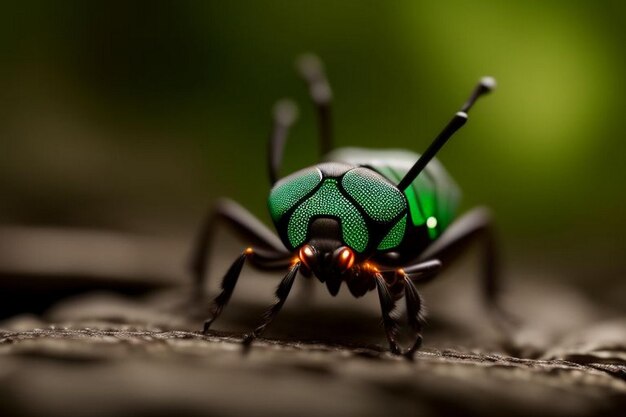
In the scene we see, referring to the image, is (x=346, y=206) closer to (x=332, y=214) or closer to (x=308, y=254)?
(x=332, y=214)

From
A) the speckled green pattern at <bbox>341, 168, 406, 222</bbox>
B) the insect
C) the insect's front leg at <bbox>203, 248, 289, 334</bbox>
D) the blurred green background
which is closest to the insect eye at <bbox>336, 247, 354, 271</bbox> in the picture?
the insect

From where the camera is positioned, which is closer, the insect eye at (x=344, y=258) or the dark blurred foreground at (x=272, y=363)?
the dark blurred foreground at (x=272, y=363)

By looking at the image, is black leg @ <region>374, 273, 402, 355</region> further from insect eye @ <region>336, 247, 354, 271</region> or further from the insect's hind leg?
the insect's hind leg

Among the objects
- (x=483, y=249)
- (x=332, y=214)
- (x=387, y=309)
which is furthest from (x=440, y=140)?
(x=483, y=249)

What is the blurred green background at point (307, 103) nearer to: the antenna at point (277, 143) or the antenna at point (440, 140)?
the antenna at point (277, 143)

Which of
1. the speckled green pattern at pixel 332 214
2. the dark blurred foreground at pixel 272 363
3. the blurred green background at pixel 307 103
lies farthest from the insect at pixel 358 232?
the blurred green background at pixel 307 103

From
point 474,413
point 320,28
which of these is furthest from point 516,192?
point 474,413

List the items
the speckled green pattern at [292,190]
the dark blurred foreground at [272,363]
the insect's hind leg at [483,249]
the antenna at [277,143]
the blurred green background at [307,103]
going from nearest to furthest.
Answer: the dark blurred foreground at [272,363]
the speckled green pattern at [292,190]
the antenna at [277,143]
the insect's hind leg at [483,249]
the blurred green background at [307,103]
